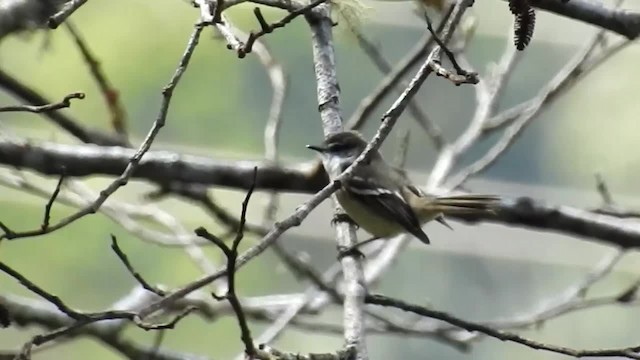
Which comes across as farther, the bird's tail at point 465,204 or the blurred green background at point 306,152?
the blurred green background at point 306,152

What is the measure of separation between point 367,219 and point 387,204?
0.13 metres

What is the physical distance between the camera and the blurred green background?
2824mm

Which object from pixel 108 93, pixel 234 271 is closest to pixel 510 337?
pixel 234 271

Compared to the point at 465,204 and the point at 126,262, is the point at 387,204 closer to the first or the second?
the point at 465,204

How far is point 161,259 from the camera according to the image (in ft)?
9.18

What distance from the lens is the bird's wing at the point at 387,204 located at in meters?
1.91

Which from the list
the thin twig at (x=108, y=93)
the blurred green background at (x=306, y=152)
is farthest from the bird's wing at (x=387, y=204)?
the blurred green background at (x=306, y=152)

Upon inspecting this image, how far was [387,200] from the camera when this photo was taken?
2035 millimetres

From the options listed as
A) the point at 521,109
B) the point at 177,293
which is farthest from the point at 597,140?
the point at 177,293

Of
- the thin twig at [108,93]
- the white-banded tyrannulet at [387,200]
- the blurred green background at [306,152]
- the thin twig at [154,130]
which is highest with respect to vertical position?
the blurred green background at [306,152]

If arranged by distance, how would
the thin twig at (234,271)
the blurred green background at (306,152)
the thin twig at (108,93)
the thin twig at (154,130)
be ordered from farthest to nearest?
the blurred green background at (306,152) → the thin twig at (108,93) → the thin twig at (154,130) → the thin twig at (234,271)

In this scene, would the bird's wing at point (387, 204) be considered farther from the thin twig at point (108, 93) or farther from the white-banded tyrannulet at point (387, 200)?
the thin twig at point (108, 93)

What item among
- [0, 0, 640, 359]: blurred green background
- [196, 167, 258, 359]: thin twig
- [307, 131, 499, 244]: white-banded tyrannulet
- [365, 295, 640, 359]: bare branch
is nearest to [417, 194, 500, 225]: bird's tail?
[307, 131, 499, 244]: white-banded tyrannulet

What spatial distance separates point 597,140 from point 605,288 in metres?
0.49
